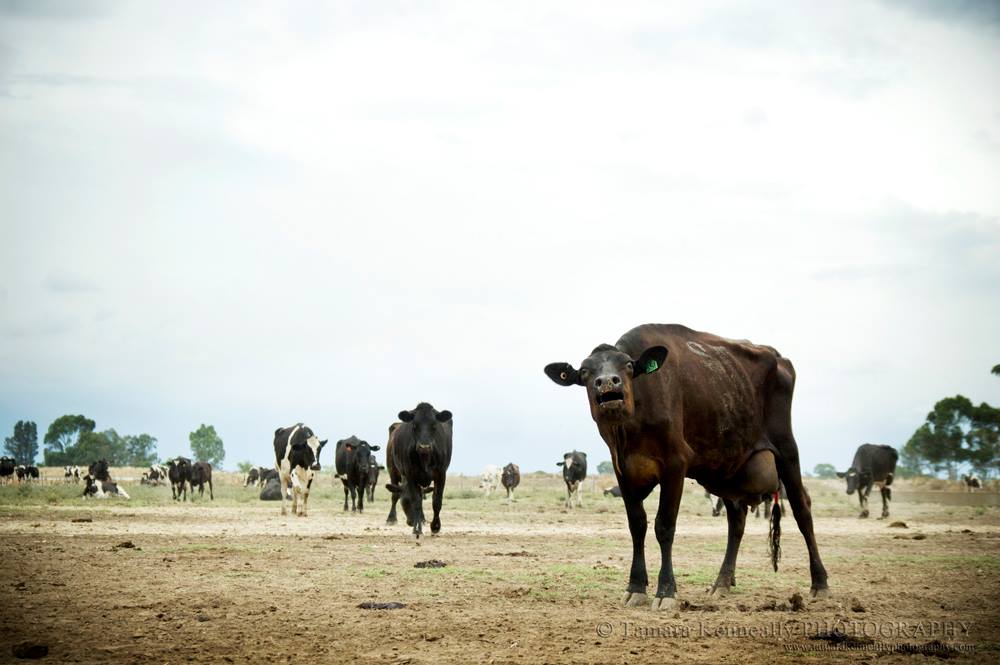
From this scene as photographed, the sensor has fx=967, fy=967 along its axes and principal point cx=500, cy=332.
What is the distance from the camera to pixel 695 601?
1108cm

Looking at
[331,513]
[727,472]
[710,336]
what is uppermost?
[710,336]

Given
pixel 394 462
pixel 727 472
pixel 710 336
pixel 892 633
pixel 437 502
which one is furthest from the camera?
pixel 394 462

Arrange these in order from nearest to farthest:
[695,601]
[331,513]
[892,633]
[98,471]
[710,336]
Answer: [892,633]
[695,601]
[710,336]
[331,513]
[98,471]

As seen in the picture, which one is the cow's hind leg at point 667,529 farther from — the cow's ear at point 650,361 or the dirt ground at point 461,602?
the cow's ear at point 650,361

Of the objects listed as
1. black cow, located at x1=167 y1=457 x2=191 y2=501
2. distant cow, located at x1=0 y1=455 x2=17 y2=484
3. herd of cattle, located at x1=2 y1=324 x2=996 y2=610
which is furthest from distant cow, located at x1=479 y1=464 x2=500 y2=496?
herd of cattle, located at x1=2 y1=324 x2=996 y2=610

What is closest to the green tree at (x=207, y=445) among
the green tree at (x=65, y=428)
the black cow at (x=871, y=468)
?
the green tree at (x=65, y=428)

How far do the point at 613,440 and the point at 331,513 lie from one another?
2344cm

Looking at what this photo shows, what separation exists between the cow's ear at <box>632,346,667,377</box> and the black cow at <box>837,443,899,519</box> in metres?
28.4

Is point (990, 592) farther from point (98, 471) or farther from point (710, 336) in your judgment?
point (98, 471)

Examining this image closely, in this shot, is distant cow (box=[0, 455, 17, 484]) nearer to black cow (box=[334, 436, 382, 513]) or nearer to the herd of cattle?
black cow (box=[334, 436, 382, 513])

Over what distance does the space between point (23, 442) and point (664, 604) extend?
665 ft

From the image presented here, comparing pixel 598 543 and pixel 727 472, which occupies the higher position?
pixel 727 472

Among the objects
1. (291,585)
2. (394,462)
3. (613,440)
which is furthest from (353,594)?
(394,462)

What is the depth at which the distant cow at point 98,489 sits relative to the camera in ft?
148
